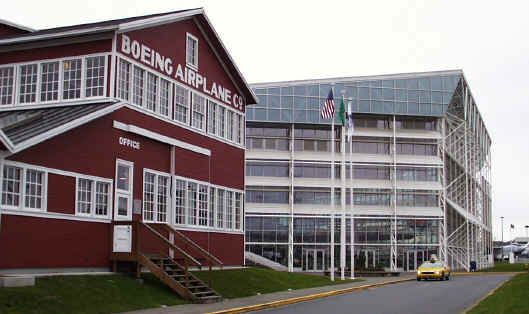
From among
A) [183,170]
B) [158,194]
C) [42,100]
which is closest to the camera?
[42,100]

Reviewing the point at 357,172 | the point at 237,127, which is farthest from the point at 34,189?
the point at 357,172

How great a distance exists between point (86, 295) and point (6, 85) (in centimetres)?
1014

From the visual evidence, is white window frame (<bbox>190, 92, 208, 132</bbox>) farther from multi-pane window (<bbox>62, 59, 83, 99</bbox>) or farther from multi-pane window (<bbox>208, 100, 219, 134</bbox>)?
multi-pane window (<bbox>62, 59, 83, 99</bbox>)

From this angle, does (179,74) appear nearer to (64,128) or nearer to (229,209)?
(229,209)

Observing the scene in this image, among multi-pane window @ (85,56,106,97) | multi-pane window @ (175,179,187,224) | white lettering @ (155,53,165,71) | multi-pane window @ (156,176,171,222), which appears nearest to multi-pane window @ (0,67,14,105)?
multi-pane window @ (85,56,106,97)

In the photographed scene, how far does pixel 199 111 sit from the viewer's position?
3139 centimetres

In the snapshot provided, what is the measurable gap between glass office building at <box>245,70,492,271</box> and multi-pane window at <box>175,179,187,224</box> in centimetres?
4134

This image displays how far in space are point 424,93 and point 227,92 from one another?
4342 cm

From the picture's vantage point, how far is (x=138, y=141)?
2631 centimetres

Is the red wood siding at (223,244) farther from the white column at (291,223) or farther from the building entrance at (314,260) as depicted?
the building entrance at (314,260)

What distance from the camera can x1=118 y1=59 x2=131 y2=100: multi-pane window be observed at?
83.6ft

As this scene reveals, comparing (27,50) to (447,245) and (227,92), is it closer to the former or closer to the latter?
(227,92)

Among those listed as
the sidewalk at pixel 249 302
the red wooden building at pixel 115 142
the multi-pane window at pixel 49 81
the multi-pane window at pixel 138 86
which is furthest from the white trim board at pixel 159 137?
the sidewalk at pixel 249 302

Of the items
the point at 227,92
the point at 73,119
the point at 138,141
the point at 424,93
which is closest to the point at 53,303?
the point at 73,119
